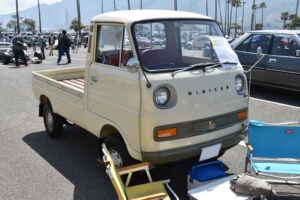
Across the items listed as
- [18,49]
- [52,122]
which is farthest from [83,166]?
[18,49]

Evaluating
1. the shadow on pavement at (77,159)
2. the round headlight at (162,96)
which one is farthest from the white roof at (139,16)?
the shadow on pavement at (77,159)

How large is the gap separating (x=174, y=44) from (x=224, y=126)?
3.80 ft

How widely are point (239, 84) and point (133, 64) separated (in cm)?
133

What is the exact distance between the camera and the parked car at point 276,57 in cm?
831

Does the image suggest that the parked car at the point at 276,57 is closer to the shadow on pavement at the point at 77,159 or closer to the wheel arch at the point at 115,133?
the shadow on pavement at the point at 77,159

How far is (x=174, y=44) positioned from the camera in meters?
4.57

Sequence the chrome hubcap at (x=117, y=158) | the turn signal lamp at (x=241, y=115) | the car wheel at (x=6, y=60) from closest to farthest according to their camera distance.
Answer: the chrome hubcap at (x=117, y=158) < the turn signal lamp at (x=241, y=115) < the car wheel at (x=6, y=60)

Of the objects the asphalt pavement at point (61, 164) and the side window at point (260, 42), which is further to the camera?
the side window at point (260, 42)

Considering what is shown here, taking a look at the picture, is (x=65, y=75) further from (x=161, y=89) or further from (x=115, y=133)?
(x=161, y=89)

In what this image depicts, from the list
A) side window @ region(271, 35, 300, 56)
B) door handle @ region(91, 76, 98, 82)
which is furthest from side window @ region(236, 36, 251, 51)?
door handle @ region(91, 76, 98, 82)

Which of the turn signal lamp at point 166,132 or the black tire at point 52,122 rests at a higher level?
the turn signal lamp at point 166,132

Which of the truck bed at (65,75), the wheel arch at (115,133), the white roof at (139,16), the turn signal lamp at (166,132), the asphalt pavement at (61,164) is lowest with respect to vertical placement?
the asphalt pavement at (61,164)

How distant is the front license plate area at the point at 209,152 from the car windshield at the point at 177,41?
920mm

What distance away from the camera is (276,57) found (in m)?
8.60
